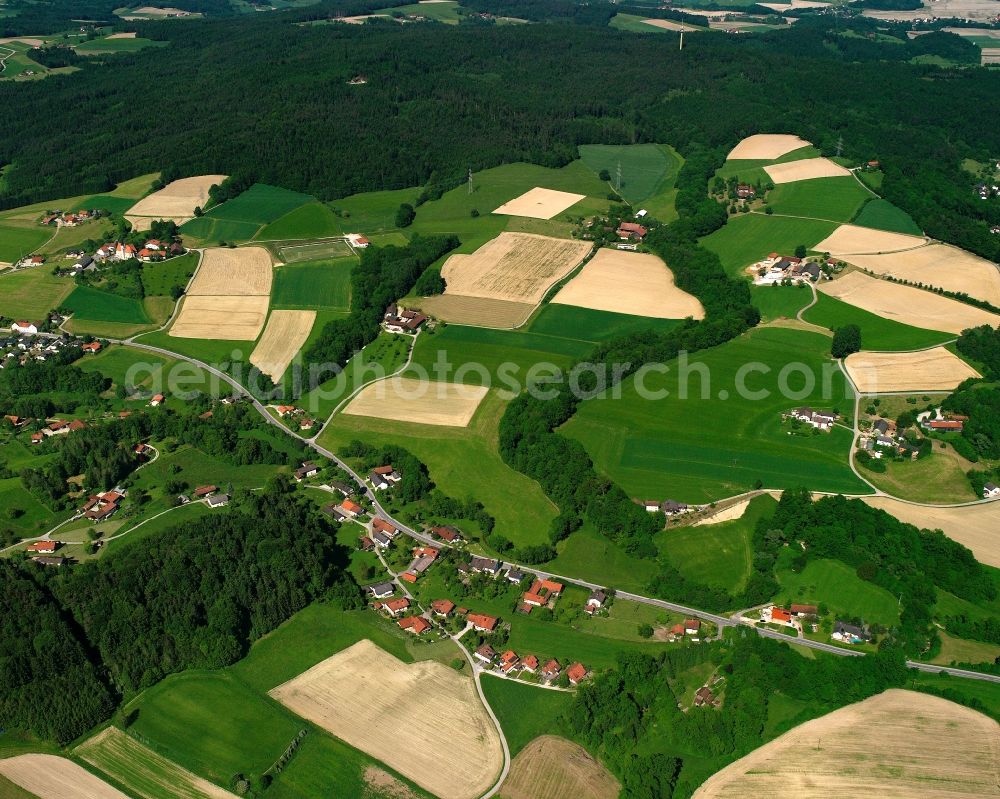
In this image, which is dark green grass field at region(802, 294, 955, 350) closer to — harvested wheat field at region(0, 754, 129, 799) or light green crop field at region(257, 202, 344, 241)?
light green crop field at region(257, 202, 344, 241)

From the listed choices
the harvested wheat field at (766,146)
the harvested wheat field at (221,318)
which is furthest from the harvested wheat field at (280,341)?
the harvested wheat field at (766,146)

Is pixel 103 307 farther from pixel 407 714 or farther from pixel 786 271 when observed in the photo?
pixel 786 271

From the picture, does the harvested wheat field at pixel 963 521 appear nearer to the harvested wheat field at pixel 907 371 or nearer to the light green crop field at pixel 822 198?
the harvested wheat field at pixel 907 371

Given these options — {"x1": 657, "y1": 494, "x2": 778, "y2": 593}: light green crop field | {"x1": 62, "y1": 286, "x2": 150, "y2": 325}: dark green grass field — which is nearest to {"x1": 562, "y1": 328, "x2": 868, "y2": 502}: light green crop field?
{"x1": 657, "y1": 494, "x2": 778, "y2": 593}: light green crop field

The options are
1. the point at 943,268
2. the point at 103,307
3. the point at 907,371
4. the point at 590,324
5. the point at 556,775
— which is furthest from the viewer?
the point at 943,268

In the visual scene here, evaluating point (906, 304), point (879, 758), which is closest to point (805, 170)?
point (906, 304)

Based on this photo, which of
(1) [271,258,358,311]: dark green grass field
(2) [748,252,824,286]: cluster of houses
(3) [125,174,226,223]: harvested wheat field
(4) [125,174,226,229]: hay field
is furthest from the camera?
(3) [125,174,226,223]: harvested wheat field

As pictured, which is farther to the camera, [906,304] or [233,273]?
[233,273]

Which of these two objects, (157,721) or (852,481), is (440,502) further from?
(852,481)
